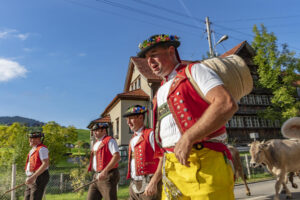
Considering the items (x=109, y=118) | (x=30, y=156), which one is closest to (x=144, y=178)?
(x=30, y=156)

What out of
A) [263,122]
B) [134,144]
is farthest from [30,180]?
[263,122]

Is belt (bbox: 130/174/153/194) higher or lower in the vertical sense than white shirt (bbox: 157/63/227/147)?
lower

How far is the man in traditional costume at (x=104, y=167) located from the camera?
4246 millimetres

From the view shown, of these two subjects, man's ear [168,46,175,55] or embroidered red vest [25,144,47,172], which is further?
embroidered red vest [25,144,47,172]

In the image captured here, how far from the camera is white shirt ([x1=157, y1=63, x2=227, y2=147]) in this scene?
151 cm

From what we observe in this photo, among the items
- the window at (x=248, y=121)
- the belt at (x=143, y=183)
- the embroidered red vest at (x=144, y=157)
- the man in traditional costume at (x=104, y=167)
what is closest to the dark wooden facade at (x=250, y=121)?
the window at (x=248, y=121)

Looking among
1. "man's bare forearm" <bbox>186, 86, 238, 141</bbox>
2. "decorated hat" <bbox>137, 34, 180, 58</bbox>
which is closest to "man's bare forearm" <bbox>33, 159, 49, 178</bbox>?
"decorated hat" <bbox>137, 34, 180, 58</bbox>

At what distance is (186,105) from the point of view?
1.65 meters

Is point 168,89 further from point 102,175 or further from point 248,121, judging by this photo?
point 248,121

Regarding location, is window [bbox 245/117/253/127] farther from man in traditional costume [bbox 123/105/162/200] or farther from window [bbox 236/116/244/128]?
man in traditional costume [bbox 123/105/162/200]

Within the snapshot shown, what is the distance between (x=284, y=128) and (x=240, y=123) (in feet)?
65.0

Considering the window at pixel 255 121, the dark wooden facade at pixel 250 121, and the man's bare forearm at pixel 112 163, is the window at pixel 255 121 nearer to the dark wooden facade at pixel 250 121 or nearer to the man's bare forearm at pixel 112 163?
the dark wooden facade at pixel 250 121

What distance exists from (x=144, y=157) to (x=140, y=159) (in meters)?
0.07

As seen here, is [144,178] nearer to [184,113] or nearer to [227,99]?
[184,113]
